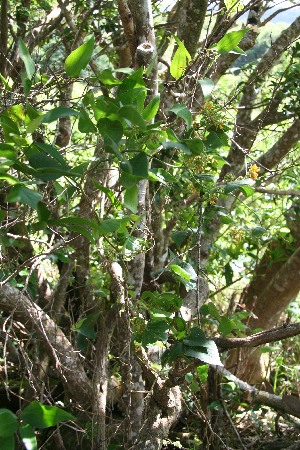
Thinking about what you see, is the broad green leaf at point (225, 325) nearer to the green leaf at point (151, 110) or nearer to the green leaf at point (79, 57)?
the green leaf at point (151, 110)

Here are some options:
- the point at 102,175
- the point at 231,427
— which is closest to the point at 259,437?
the point at 231,427

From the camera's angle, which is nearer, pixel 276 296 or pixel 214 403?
pixel 214 403

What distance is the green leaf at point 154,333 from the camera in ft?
5.60

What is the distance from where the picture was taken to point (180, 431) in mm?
3172

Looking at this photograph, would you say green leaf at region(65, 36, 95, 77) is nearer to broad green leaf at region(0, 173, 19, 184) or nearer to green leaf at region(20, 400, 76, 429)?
broad green leaf at region(0, 173, 19, 184)

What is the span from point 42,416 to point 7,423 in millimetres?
72

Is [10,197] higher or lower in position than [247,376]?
higher

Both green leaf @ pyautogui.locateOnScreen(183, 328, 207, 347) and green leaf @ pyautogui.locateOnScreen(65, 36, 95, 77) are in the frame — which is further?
green leaf @ pyautogui.locateOnScreen(183, 328, 207, 347)

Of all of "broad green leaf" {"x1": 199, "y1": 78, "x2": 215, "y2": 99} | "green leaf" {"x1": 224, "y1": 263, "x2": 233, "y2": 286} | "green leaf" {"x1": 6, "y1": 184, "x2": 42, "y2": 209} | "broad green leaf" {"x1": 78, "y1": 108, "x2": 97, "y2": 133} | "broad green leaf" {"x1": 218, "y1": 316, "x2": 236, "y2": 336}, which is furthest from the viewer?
"green leaf" {"x1": 224, "y1": 263, "x2": 233, "y2": 286}

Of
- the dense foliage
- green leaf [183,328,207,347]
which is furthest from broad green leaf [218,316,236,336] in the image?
green leaf [183,328,207,347]

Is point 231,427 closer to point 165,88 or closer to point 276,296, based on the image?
point 276,296

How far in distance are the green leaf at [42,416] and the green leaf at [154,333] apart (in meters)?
0.61

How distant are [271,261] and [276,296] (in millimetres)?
231

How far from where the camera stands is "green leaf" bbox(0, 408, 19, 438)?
1054 millimetres
